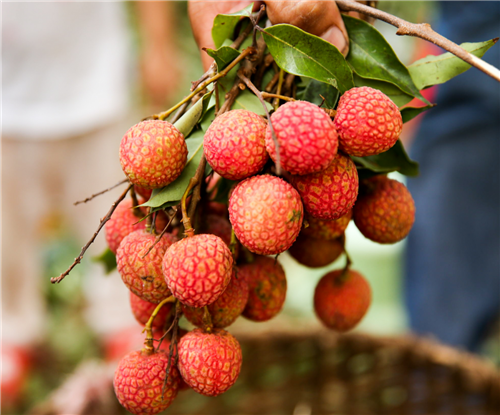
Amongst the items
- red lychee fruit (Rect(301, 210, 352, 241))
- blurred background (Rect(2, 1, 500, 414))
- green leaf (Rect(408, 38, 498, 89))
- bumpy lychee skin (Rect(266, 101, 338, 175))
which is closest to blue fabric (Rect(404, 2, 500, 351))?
blurred background (Rect(2, 1, 500, 414))

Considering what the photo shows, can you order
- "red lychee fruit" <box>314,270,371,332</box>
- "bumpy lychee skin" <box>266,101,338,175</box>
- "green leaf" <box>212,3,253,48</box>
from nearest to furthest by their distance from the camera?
"bumpy lychee skin" <box>266,101,338,175</box> < "green leaf" <box>212,3,253,48</box> < "red lychee fruit" <box>314,270,371,332</box>

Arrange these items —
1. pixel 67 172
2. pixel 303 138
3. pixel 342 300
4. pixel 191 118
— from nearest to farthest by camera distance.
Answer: pixel 303 138 < pixel 191 118 < pixel 342 300 < pixel 67 172

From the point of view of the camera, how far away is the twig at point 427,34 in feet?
1.43

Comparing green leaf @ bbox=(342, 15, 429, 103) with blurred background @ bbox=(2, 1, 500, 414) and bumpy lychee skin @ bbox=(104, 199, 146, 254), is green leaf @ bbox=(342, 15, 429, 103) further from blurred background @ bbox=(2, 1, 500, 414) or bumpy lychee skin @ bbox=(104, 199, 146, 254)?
blurred background @ bbox=(2, 1, 500, 414)

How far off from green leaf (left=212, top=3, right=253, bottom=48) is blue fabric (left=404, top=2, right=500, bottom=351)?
1.11m

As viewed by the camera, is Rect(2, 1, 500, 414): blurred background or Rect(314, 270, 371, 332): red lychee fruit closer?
Rect(314, 270, 371, 332): red lychee fruit

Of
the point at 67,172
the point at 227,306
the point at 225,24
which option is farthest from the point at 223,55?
the point at 67,172

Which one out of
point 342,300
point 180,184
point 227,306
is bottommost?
point 342,300

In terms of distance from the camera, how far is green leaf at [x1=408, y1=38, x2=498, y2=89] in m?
0.56

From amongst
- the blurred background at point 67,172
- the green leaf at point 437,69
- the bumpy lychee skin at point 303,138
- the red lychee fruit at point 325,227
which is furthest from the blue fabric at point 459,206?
the bumpy lychee skin at point 303,138

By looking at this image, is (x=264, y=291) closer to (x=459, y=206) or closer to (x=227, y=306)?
(x=227, y=306)

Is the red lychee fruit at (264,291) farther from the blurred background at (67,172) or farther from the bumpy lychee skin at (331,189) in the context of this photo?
the blurred background at (67,172)

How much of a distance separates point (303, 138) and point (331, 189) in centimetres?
6

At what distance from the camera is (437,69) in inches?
22.4
